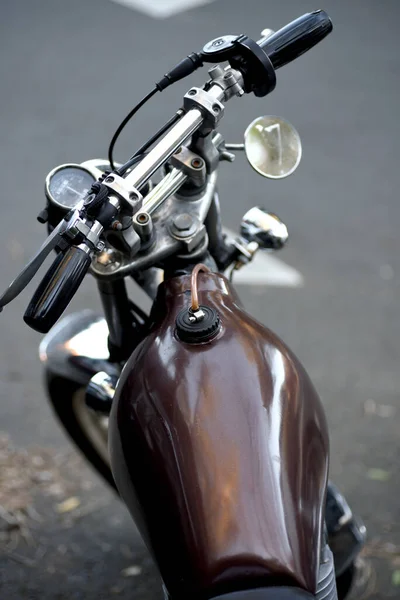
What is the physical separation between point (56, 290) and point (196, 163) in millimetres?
443

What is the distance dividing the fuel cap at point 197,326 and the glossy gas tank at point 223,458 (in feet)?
0.05

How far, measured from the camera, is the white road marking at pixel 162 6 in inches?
219

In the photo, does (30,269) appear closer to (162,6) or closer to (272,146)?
(272,146)

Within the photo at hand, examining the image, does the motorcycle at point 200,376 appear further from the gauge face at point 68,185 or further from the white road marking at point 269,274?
the white road marking at point 269,274

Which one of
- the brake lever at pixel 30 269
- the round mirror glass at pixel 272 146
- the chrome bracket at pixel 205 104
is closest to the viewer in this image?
the brake lever at pixel 30 269

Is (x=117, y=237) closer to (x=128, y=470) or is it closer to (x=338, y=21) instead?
(x=128, y=470)

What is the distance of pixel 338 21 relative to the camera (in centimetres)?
543

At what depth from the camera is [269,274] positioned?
3654 millimetres

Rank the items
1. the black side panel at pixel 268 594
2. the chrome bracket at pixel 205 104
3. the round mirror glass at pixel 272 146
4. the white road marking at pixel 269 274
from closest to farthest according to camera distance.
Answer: the black side panel at pixel 268 594 < the chrome bracket at pixel 205 104 < the round mirror glass at pixel 272 146 < the white road marking at pixel 269 274

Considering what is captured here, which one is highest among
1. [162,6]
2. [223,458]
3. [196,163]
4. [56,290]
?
[162,6]

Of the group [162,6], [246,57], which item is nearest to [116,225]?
[246,57]

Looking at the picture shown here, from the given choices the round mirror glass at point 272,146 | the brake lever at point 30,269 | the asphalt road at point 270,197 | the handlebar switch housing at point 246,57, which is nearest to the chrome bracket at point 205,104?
the handlebar switch housing at point 246,57

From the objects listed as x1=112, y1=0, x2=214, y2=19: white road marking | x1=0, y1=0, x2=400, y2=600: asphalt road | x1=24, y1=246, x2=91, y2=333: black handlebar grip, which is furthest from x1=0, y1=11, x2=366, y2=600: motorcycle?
x1=112, y1=0, x2=214, y2=19: white road marking

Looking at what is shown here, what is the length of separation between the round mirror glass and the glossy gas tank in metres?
0.40
